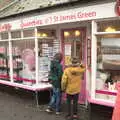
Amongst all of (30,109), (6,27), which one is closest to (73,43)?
(30,109)

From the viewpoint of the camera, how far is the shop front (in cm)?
Result: 784

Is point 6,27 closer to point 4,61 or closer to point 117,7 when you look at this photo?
point 4,61

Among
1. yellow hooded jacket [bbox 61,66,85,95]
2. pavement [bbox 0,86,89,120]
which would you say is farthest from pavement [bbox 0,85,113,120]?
yellow hooded jacket [bbox 61,66,85,95]

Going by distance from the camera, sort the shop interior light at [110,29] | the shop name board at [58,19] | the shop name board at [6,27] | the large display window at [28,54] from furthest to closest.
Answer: the shop name board at [6,27] < the large display window at [28,54] < the shop name board at [58,19] < the shop interior light at [110,29]

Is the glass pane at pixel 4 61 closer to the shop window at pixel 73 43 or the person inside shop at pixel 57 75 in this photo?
the shop window at pixel 73 43

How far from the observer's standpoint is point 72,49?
386 inches

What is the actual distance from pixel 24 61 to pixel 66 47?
5.85 feet

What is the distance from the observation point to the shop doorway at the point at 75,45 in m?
9.48

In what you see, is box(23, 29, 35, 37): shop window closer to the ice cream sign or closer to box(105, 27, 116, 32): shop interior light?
box(105, 27, 116, 32): shop interior light

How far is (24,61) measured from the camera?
35.7 feet

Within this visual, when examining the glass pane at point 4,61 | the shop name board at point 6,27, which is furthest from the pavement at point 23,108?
the shop name board at point 6,27

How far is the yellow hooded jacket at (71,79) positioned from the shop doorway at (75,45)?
1.62 metres

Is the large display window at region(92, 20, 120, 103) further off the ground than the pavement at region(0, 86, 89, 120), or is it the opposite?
the large display window at region(92, 20, 120, 103)

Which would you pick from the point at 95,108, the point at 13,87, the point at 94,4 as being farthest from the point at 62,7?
the point at 13,87
